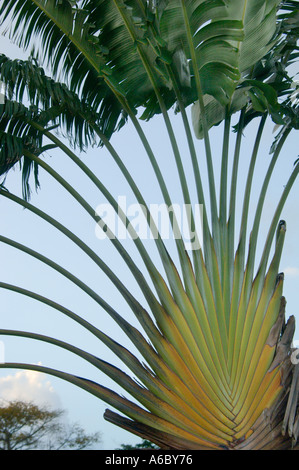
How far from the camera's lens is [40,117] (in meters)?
3.56

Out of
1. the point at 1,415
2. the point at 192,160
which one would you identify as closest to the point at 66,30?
the point at 192,160

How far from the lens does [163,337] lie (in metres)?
3.06

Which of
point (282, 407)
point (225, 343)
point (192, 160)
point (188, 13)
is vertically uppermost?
point (188, 13)

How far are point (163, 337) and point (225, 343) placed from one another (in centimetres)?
41

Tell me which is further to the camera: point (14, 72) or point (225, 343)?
point (14, 72)

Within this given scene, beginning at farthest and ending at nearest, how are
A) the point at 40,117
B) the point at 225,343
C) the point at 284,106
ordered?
the point at 284,106, the point at 40,117, the point at 225,343

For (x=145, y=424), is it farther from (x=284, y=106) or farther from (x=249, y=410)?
(x=284, y=106)

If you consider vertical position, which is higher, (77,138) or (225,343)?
(77,138)

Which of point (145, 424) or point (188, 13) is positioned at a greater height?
point (188, 13)
